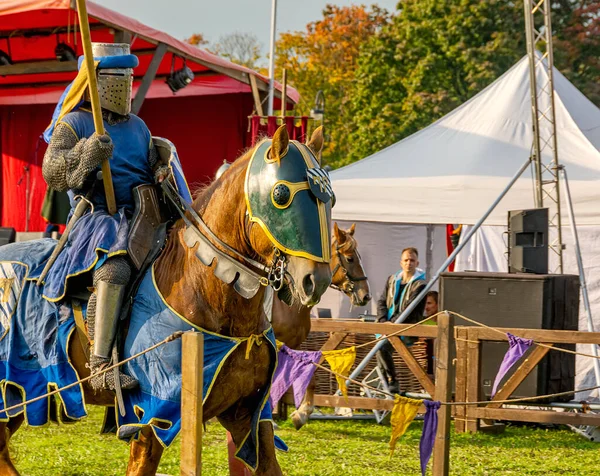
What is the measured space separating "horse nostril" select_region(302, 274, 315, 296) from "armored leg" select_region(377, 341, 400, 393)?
553 centimetres

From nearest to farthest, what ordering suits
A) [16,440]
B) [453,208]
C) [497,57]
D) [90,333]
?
[90,333] → [16,440] → [453,208] → [497,57]

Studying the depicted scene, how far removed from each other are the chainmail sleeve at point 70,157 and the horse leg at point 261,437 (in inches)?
49.6

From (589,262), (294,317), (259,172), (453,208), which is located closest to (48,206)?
(294,317)

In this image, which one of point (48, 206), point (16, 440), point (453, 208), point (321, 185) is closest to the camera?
point (321, 185)

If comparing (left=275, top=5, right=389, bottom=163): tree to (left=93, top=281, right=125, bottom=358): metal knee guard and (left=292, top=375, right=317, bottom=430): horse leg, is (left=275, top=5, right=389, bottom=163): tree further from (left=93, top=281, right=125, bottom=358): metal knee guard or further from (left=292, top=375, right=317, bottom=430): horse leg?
(left=93, top=281, right=125, bottom=358): metal knee guard

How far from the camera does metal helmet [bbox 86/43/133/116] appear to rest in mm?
4562

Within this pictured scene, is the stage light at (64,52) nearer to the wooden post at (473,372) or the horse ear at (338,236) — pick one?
the horse ear at (338,236)

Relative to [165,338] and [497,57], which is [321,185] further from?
[497,57]

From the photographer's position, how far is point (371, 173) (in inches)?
427

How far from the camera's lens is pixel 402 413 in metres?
5.54

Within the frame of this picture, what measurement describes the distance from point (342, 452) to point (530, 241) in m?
2.72

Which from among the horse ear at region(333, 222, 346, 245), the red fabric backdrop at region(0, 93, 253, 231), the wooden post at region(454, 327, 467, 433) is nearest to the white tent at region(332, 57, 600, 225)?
the horse ear at region(333, 222, 346, 245)

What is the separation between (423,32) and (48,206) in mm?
25275

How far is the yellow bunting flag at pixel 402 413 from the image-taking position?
554cm
